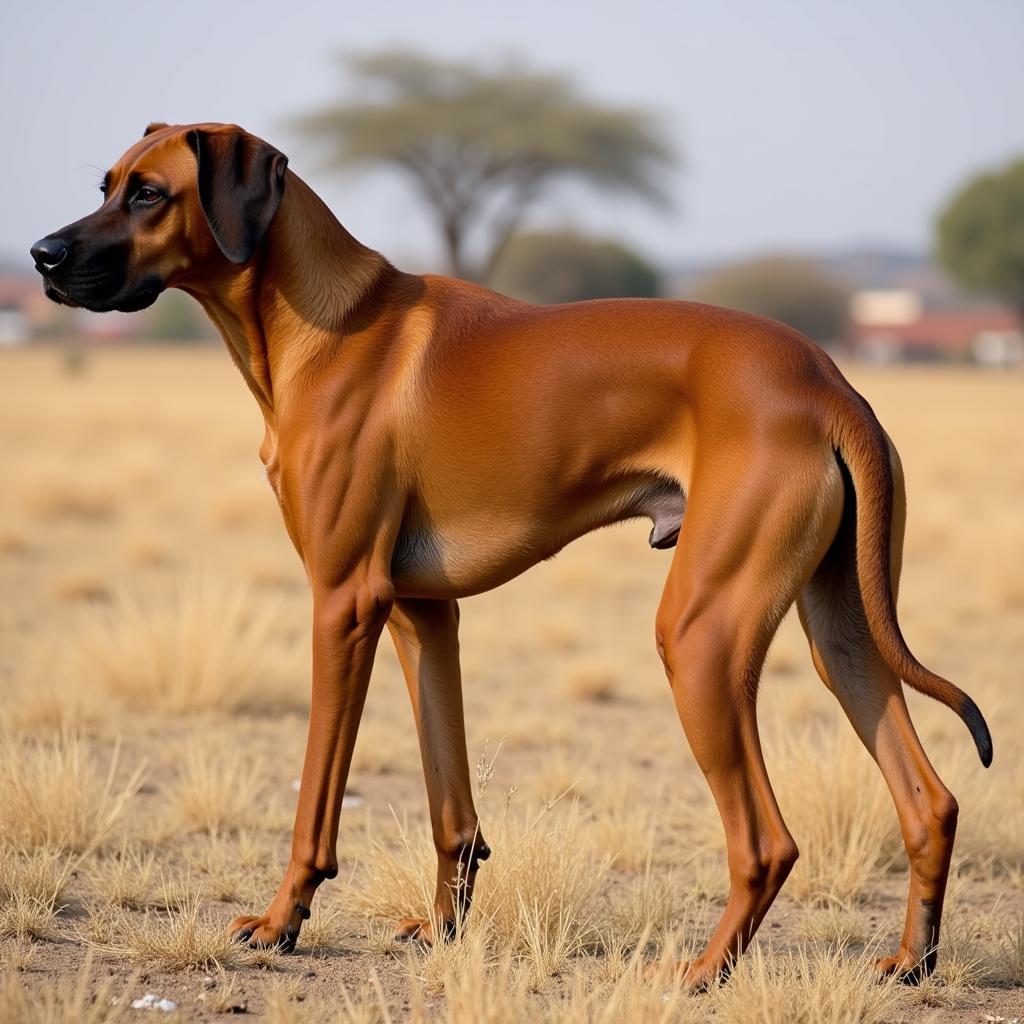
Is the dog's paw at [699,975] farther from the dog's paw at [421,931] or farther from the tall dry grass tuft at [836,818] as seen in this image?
the tall dry grass tuft at [836,818]

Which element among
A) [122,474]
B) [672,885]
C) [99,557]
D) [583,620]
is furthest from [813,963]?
[122,474]

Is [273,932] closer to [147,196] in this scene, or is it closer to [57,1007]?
[57,1007]

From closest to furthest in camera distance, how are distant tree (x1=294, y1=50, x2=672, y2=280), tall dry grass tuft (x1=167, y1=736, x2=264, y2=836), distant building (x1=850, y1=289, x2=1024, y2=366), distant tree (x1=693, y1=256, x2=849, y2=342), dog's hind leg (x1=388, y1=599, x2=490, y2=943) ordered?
dog's hind leg (x1=388, y1=599, x2=490, y2=943), tall dry grass tuft (x1=167, y1=736, x2=264, y2=836), distant tree (x1=294, y1=50, x2=672, y2=280), distant tree (x1=693, y1=256, x2=849, y2=342), distant building (x1=850, y1=289, x2=1024, y2=366)

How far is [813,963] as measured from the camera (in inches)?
170

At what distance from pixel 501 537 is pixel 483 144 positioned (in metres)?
39.4

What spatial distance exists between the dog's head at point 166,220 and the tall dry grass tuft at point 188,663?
4262 mm

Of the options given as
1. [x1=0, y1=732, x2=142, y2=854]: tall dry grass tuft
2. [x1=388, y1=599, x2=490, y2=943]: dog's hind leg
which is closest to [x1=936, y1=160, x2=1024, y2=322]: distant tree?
[x1=0, y1=732, x2=142, y2=854]: tall dry grass tuft

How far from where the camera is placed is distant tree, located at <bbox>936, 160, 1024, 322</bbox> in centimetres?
6194

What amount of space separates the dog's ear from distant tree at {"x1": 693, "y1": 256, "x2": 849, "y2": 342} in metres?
70.9

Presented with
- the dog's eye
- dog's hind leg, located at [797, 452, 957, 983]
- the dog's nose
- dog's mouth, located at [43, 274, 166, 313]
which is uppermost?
the dog's eye

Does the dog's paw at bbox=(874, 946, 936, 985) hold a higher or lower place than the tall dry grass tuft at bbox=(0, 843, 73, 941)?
lower

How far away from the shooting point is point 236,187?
3984 mm

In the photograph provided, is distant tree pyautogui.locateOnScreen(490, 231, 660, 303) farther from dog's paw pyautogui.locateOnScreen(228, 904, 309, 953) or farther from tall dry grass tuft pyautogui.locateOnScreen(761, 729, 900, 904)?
dog's paw pyautogui.locateOnScreen(228, 904, 309, 953)

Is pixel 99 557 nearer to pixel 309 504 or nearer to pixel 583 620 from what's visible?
pixel 583 620
